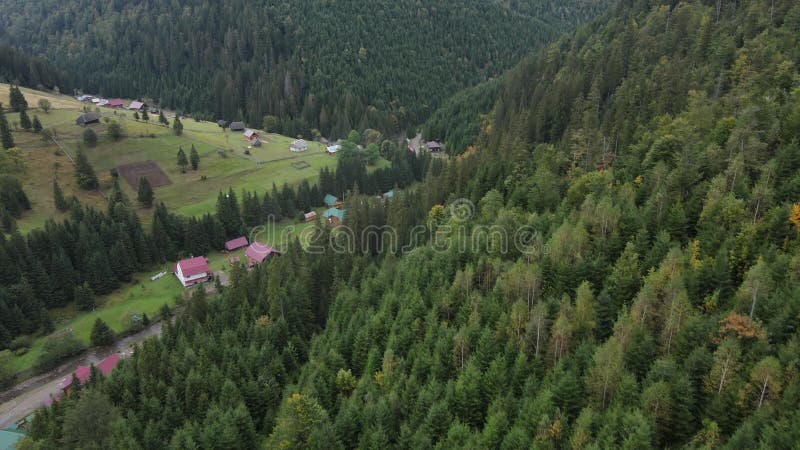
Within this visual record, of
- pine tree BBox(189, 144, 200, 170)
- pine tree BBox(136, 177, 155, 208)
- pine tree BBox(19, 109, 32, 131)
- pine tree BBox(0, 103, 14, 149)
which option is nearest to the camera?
pine tree BBox(136, 177, 155, 208)

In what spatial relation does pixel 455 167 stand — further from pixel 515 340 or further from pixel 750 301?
pixel 750 301

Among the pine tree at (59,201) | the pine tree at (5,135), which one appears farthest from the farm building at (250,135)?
the pine tree at (59,201)

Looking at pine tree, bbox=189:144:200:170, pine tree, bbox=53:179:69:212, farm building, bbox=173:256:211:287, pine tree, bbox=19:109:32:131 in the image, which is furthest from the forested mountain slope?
pine tree, bbox=19:109:32:131

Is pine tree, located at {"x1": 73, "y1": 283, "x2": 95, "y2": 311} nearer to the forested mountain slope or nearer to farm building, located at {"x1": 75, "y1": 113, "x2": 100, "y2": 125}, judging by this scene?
the forested mountain slope

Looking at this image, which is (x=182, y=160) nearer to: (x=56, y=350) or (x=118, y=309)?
(x=118, y=309)

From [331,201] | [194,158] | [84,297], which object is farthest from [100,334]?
[194,158]

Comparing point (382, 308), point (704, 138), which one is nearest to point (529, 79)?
point (704, 138)
